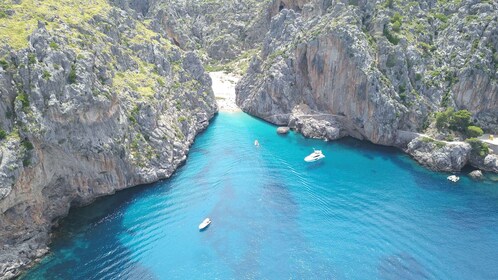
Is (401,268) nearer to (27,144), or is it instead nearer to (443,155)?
(443,155)

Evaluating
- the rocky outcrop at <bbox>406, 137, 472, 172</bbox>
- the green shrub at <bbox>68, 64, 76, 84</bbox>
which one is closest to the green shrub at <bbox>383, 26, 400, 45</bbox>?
the rocky outcrop at <bbox>406, 137, 472, 172</bbox>

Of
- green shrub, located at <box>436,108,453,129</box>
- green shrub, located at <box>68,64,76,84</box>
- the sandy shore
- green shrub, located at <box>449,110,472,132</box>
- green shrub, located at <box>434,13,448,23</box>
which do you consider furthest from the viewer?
the sandy shore

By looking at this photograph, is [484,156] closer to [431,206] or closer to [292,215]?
[431,206]

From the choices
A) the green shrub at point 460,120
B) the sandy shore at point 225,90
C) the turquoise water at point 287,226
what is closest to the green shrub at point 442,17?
the green shrub at point 460,120

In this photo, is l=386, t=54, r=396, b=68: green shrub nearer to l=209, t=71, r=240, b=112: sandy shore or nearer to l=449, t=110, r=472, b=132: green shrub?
l=449, t=110, r=472, b=132: green shrub

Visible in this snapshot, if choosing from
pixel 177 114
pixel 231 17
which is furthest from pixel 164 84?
pixel 231 17

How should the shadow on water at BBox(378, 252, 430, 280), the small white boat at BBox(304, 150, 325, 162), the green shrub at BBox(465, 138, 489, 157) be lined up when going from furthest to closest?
the small white boat at BBox(304, 150, 325, 162) → the green shrub at BBox(465, 138, 489, 157) → the shadow on water at BBox(378, 252, 430, 280)

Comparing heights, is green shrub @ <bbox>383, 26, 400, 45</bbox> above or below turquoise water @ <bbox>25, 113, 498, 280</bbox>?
above
